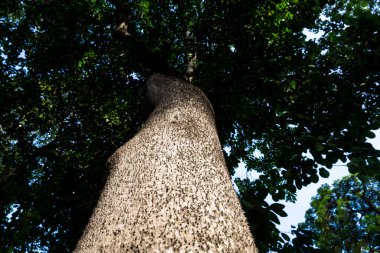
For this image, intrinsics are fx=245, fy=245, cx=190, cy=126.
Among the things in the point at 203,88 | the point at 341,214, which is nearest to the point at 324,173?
the point at 203,88

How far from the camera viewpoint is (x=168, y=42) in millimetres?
6426

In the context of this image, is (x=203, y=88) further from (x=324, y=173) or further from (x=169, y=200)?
(x=169, y=200)

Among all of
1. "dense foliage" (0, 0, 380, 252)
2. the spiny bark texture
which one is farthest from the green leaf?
the spiny bark texture

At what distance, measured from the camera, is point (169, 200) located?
1247 mm

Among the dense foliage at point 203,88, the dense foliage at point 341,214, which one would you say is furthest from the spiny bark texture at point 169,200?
the dense foliage at point 341,214

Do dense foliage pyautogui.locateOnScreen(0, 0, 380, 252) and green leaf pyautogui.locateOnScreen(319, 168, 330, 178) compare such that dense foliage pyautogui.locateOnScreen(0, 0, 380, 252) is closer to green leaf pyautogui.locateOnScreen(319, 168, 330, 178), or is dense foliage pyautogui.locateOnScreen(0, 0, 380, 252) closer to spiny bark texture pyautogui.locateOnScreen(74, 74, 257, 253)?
green leaf pyautogui.locateOnScreen(319, 168, 330, 178)

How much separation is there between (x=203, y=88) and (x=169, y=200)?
3733 mm

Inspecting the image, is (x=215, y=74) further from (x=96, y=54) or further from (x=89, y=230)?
(x=89, y=230)

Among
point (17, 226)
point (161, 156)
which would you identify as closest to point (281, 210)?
point (161, 156)

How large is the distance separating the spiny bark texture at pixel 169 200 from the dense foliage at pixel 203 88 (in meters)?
1.65

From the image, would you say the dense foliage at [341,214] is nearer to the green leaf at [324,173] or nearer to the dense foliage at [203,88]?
the dense foliage at [203,88]

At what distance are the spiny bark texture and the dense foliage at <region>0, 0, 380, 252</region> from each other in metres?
1.65

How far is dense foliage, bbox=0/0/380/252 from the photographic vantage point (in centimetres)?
332

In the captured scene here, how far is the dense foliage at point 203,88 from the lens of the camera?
332 centimetres
